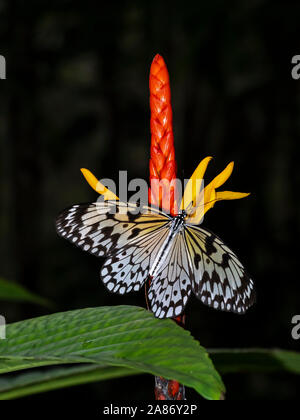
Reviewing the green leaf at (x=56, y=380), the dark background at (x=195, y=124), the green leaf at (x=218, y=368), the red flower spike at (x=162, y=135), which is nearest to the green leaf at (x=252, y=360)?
the green leaf at (x=218, y=368)

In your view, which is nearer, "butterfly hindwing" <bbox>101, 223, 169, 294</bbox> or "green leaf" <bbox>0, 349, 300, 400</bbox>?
"butterfly hindwing" <bbox>101, 223, 169, 294</bbox>

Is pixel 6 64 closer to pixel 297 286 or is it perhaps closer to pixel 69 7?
pixel 69 7

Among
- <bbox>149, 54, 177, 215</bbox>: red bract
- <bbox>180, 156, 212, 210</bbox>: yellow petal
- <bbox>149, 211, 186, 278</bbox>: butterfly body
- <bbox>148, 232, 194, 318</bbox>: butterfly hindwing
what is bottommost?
<bbox>148, 232, 194, 318</bbox>: butterfly hindwing

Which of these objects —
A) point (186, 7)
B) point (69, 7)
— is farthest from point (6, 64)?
point (186, 7)

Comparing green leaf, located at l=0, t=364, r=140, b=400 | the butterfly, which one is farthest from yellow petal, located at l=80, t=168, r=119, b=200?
green leaf, located at l=0, t=364, r=140, b=400

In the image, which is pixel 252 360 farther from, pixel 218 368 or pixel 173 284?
pixel 173 284

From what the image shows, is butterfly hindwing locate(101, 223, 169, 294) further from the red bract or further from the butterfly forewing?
the red bract
